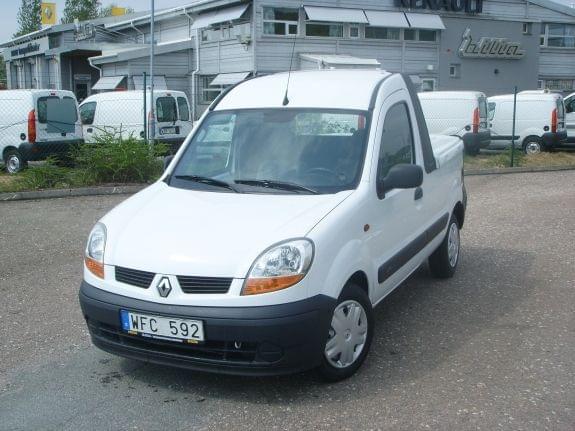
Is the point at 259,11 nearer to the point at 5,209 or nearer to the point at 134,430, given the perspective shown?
the point at 5,209

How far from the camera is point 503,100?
20328 mm

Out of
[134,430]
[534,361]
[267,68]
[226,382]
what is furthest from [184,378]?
[267,68]

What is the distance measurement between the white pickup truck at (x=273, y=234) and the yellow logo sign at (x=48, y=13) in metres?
51.0

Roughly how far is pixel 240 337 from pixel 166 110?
14.4 metres

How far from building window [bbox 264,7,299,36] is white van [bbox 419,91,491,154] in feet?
35.3

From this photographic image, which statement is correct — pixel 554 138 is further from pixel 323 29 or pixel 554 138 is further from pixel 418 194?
pixel 418 194

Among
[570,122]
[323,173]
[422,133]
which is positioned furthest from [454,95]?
[323,173]

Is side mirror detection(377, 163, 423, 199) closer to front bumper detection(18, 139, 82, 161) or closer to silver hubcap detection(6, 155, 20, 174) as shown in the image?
front bumper detection(18, 139, 82, 161)

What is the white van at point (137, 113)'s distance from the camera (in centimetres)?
1720

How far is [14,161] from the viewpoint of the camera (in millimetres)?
14742

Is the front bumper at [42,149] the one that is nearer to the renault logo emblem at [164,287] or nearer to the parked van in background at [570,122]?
the renault logo emblem at [164,287]

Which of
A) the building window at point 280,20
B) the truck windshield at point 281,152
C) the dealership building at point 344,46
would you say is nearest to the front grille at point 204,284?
the truck windshield at point 281,152

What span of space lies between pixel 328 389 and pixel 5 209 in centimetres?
776

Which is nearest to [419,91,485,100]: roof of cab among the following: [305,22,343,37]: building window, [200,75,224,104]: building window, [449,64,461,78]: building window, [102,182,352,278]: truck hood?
[305,22,343,37]: building window
